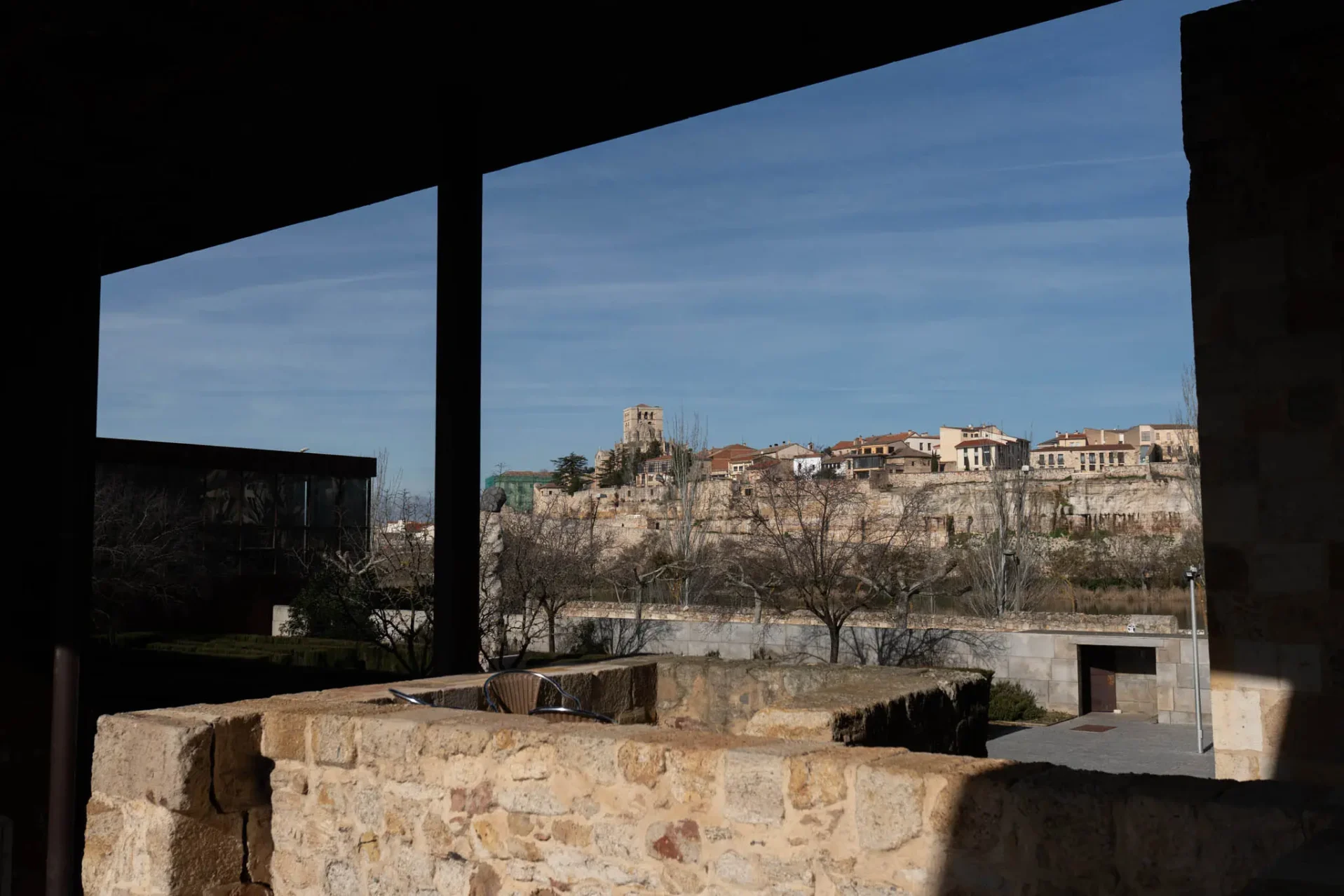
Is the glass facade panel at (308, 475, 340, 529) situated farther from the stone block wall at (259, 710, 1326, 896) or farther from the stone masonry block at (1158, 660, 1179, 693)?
the stone block wall at (259, 710, 1326, 896)

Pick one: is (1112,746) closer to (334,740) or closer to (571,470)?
(334,740)

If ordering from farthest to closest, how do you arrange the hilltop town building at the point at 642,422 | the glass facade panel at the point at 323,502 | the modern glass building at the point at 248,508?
1. the hilltop town building at the point at 642,422
2. the glass facade panel at the point at 323,502
3. the modern glass building at the point at 248,508

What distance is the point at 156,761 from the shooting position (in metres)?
3.97

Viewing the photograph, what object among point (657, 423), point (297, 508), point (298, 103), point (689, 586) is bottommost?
point (689, 586)

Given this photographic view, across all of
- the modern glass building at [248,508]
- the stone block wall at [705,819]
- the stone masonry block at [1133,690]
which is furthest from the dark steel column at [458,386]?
the modern glass building at [248,508]

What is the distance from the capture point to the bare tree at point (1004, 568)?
27.0 meters

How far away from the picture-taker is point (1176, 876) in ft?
7.48

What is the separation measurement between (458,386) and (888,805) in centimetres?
346

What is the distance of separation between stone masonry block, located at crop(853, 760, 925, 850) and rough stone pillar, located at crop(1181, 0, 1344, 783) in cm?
235

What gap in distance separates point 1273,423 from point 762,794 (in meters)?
2.70

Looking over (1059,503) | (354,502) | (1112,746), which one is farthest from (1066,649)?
(1059,503)

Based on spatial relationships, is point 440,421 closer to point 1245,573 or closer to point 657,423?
point 1245,573

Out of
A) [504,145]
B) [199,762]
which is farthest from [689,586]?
[199,762]

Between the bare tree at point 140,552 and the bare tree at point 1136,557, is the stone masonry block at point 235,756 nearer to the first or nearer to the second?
the bare tree at point 140,552
